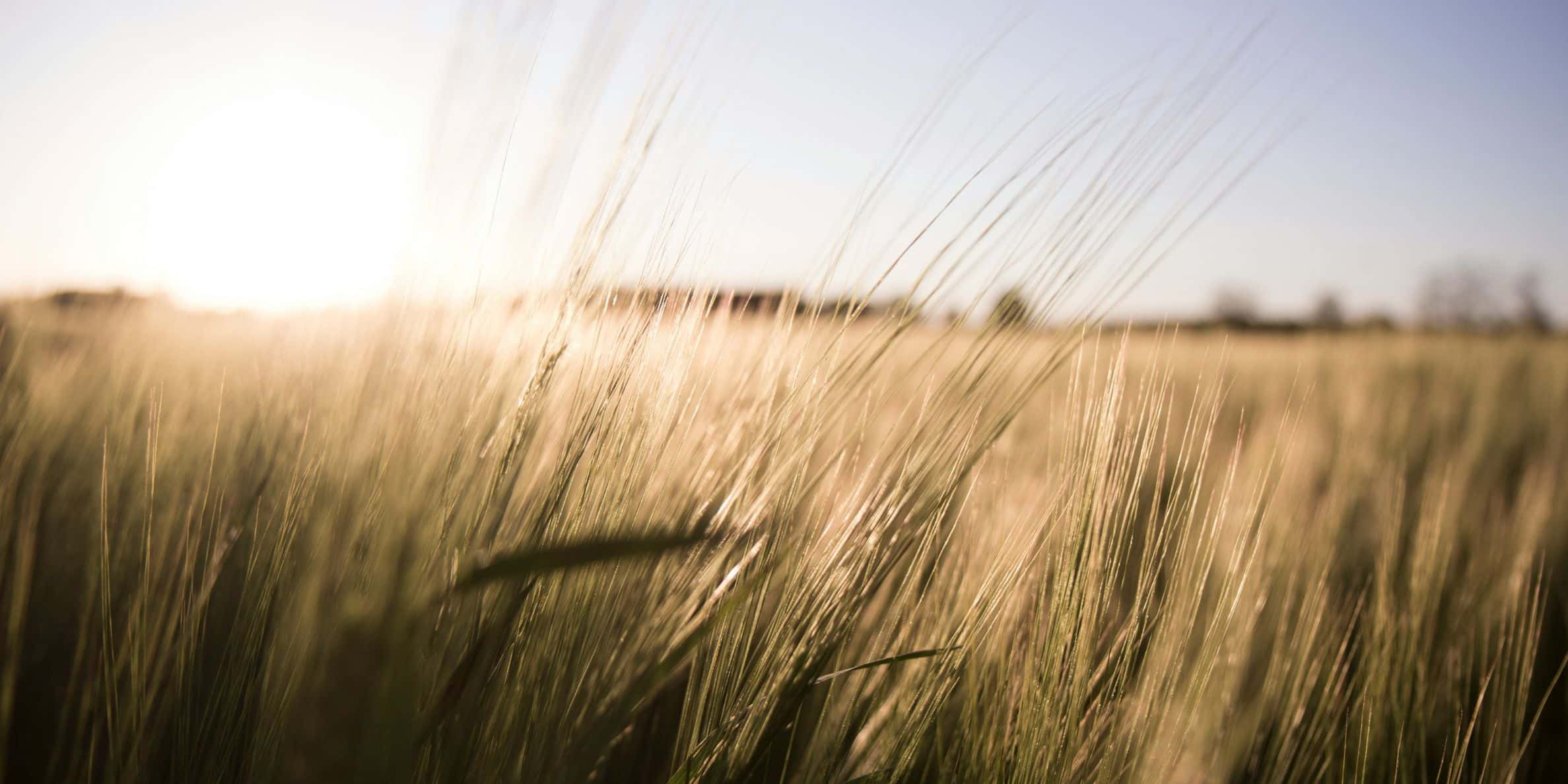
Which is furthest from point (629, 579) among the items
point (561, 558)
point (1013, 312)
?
point (1013, 312)

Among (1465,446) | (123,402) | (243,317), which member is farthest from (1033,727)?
(1465,446)

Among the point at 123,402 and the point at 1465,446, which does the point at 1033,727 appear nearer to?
the point at 123,402

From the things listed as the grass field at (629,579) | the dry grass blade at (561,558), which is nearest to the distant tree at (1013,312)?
the grass field at (629,579)

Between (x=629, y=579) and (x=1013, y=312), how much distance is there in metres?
0.35

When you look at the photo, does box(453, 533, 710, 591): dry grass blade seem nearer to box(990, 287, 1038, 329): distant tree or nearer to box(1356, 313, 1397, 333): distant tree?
box(990, 287, 1038, 329): distant tree

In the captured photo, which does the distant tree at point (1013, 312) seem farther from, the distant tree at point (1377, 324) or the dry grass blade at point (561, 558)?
the distant tree at point (1377, 324)

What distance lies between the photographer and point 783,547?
1.82ft

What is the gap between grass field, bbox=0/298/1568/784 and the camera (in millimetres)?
433

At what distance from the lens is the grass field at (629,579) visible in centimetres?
43

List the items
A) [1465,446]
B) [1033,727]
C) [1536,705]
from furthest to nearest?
[1465,446]
[1536,705]
[1033,727]

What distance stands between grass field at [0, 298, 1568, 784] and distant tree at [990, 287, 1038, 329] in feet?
0.06

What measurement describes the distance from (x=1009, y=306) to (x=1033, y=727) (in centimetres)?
36

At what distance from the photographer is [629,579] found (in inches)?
20.7

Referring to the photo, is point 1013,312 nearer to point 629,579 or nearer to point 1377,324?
point 629,579
